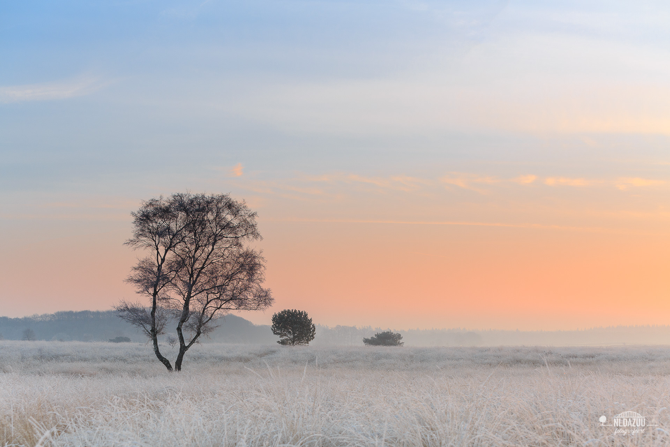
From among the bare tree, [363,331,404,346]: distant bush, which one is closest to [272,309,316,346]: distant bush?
[363,331,404,346]: distant bush

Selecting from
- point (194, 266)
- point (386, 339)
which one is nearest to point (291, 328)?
point (386, 339)

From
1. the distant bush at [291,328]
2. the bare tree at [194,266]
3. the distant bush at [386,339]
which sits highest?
the bare tree at [194,266]

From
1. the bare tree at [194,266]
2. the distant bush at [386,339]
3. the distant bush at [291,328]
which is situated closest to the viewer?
the bare tree at [194,266]

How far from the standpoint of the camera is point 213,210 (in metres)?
21.6

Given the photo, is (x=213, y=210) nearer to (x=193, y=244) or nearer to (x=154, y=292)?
(x=193, y=244)

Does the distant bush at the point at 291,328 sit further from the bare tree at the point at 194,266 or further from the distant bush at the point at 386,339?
the bare tree at the point at 194,266

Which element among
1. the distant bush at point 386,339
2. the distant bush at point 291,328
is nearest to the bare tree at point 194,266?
the distant bush at point 291,328

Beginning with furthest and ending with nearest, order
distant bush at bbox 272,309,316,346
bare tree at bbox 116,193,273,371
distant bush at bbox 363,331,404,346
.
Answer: distant bush at bbox 363,331,404,346 < distant bush at bbox 272,309,316,346 < bare tree at bbox 116,193,273,371

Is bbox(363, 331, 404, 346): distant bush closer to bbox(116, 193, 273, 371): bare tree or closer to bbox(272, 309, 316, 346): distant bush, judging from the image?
bbox(272, 309, 316, 346): distant bush

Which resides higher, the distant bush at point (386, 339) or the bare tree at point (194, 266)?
the bare tree at point (194, 266)

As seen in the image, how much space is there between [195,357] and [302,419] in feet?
99.3

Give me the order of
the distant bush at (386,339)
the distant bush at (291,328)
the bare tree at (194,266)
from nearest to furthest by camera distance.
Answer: the bare tree at (194,266) < the distant bush at (291,328) < the distant bush at (386,339)

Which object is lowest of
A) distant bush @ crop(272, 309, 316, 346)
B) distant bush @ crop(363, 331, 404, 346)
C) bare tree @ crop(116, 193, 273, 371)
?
distant bush @ crop(363, 331, 404, 346)

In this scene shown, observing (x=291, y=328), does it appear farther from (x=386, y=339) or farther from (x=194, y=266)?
(x=194, y=266)
